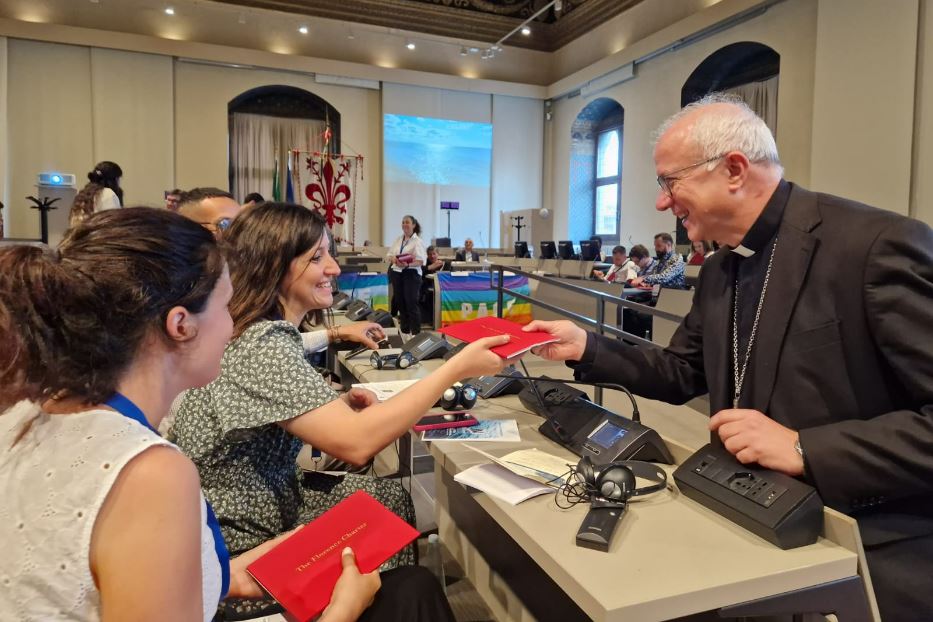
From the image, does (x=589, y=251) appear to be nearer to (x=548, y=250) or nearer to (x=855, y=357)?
(x=548, y=250)

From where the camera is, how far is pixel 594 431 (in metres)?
1.51

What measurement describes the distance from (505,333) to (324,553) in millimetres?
655

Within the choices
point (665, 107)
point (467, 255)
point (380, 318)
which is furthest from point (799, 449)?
point (665, 107)

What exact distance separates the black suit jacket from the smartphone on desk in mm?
660

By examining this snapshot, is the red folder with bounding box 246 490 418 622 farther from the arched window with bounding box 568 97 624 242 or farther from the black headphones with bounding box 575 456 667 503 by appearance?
the arched window with bounding box 568 97 624 242

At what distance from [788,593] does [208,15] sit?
42.4 ft

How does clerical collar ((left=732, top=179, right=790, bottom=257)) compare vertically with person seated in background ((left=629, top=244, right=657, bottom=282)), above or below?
above

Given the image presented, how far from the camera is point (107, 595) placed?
718 millimetres

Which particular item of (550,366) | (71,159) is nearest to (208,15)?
(71,159)

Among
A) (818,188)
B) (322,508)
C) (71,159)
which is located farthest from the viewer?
(71,159)

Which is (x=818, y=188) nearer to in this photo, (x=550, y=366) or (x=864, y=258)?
(x=550, y=366)

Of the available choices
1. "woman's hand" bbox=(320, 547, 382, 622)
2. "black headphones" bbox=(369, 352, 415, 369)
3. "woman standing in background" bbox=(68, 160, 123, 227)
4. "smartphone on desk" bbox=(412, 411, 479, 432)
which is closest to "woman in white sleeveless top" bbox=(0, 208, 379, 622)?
"woman's hand" bbox=(320, 547, 382, 622)

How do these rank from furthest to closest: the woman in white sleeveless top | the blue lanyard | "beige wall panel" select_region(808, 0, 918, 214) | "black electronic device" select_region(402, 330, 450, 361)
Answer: "beige wall panel" select_region(808, 0, 918, 214) → "black electronic device" select_region(402, 330, 450, 361) → the blue lanyard → the woman in white sleeveless top

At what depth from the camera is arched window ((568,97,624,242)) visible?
13039 millimetres
